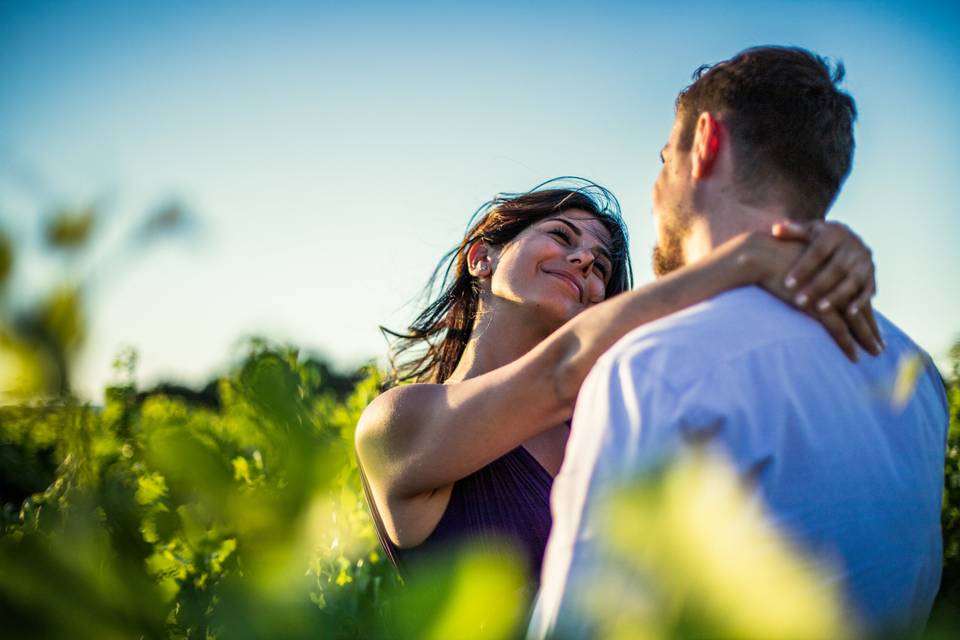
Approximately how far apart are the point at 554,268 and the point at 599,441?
2.00m

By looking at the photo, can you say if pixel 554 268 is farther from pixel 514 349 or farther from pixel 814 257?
pixel 814 257

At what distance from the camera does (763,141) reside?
2.04m

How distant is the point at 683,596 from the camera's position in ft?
1.33

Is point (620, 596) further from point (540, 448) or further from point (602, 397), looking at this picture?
point (540, 448)

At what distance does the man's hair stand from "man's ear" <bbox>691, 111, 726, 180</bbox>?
0.03m

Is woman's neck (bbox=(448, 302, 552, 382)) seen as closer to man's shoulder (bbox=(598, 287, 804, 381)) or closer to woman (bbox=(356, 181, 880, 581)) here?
woman (bbox=(356, 181, 880, 581))

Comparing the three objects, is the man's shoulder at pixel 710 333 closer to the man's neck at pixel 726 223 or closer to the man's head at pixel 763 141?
→ the man's neck at pixel 726 223

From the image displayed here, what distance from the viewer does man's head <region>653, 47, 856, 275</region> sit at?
6.69 ft

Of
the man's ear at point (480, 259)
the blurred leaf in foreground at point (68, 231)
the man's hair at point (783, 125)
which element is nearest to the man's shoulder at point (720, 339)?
the man's hair at point (783, 125)

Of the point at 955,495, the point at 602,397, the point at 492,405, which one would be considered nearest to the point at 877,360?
the point at 602,397

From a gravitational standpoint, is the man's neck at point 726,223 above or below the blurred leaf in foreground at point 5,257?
below

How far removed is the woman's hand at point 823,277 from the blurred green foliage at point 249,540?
137 cm

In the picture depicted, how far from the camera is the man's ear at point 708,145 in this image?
2084 millimetres

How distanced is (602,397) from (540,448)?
1658 millimetres
